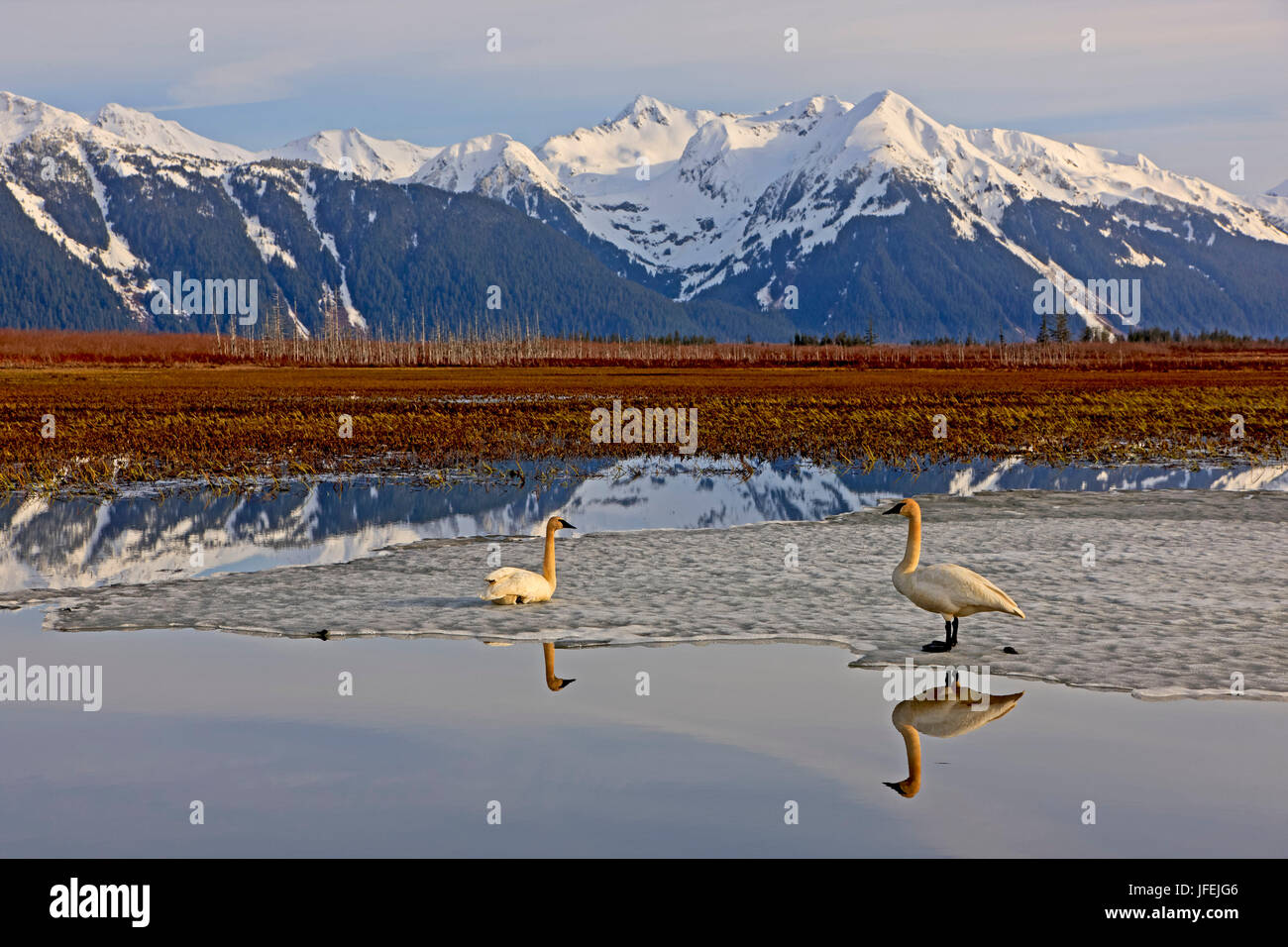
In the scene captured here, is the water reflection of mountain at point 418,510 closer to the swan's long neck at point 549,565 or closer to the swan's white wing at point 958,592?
the swan's long neck at point 549,565

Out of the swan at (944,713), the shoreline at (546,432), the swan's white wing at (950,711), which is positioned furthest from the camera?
the shoreline at (546,432)

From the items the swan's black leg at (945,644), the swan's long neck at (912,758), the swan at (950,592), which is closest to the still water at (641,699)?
the swan's long neck at (912,758)

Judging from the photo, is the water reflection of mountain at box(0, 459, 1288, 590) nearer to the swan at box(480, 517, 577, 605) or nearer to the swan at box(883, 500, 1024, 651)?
the swan at box(480, 517, 577, 605)

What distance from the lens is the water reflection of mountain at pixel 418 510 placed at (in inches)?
813

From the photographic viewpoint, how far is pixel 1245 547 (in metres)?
20.2

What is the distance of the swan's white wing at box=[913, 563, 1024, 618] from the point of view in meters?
12.5

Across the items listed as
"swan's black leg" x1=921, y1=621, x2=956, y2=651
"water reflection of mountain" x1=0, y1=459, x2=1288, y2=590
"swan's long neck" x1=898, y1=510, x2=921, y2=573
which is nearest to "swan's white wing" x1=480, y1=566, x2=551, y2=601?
"swan's long neck" x1=898, y1=510, x2=921, y2=573

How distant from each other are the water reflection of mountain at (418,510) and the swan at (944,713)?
447 inches

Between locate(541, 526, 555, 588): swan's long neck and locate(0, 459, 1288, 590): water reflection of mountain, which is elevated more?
locate(541, 526, 555, 588): swan's long neck

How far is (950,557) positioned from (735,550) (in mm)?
3214

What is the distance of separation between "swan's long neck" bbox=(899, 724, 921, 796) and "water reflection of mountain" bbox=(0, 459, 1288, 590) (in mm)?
11889
